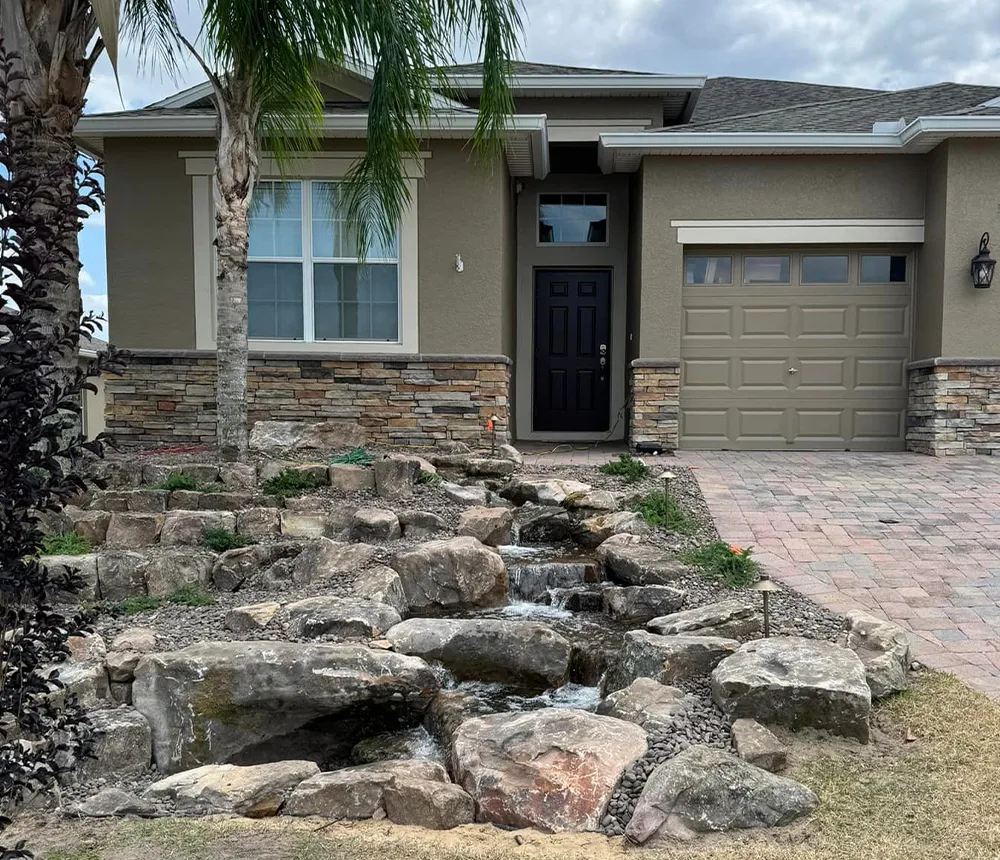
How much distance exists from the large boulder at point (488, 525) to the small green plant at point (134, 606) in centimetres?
222

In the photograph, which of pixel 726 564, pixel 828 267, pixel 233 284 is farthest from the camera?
pixel 828 267

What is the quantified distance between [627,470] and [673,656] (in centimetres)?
392

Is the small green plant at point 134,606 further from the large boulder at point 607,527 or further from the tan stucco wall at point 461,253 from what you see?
the tan stucco wall at point 461,253

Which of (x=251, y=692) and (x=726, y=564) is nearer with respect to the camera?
(x=251, y=692)

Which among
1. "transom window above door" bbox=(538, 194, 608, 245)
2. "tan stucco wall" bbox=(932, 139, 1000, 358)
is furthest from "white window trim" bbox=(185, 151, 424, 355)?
"tan stucco wall" bbox=(932, 139, 1000, 358)

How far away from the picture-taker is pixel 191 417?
911cm

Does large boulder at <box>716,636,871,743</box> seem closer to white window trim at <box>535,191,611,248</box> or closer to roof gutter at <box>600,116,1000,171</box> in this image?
roof gutter at <box>600,116,1000,171</box>

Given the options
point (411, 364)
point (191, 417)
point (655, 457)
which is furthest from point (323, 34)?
point (655, 457)

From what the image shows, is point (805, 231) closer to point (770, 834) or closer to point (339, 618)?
point (339, 618)

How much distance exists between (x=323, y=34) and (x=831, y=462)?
6.47 meters

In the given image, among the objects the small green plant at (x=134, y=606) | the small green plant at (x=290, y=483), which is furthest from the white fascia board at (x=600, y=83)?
the small green plant at (x=134, y=606)

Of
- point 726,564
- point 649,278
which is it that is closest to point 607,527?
point 726,564

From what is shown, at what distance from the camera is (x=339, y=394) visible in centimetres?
906

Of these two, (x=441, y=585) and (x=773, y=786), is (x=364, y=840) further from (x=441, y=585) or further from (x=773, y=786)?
(x=441, y=585)
